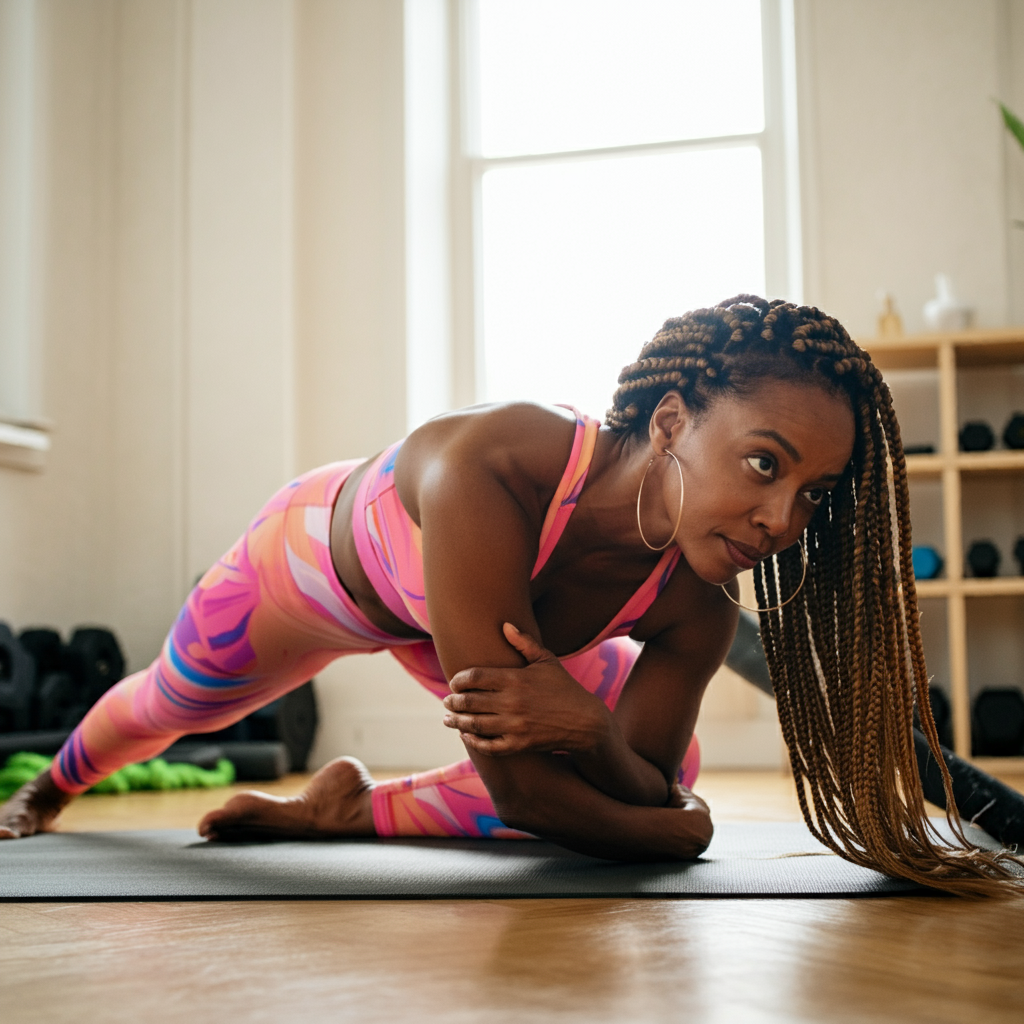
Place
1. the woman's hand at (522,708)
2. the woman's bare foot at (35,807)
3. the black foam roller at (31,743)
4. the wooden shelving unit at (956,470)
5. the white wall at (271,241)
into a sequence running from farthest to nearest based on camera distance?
the white wall at (271,241), the wooden shelving unit at (956,470), the black foam roller at (31,743), the woman's bare foot at (35,807), the woman's hand at (522,708)

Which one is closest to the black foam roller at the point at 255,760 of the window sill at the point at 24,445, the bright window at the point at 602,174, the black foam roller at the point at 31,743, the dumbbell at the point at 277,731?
the dumbbell at the point at 277,731

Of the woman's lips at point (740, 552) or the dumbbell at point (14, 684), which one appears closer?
the woman's lips at point (740, 552)

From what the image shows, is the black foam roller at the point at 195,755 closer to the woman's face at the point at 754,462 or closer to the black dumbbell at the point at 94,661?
the black dumbbell at the point at 94,661

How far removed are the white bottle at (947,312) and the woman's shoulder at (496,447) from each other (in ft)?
6.81

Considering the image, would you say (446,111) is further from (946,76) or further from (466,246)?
(946,76)

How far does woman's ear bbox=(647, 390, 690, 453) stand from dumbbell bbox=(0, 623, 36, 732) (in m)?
2.10

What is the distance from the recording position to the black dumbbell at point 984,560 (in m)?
2.95

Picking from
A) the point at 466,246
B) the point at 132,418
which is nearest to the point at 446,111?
the point at 466,246

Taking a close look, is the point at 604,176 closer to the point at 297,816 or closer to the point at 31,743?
the point at 31,743

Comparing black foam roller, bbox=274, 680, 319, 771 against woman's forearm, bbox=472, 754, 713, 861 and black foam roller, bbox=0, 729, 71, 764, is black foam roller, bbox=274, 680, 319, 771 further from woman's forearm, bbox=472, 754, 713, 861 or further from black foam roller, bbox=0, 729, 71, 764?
woman's forearm, bbox=472, 754, 713, 861

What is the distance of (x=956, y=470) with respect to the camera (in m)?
2.91

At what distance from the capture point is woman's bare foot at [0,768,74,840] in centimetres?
173

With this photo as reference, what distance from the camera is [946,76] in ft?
10.5

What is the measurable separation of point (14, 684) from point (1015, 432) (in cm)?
264
